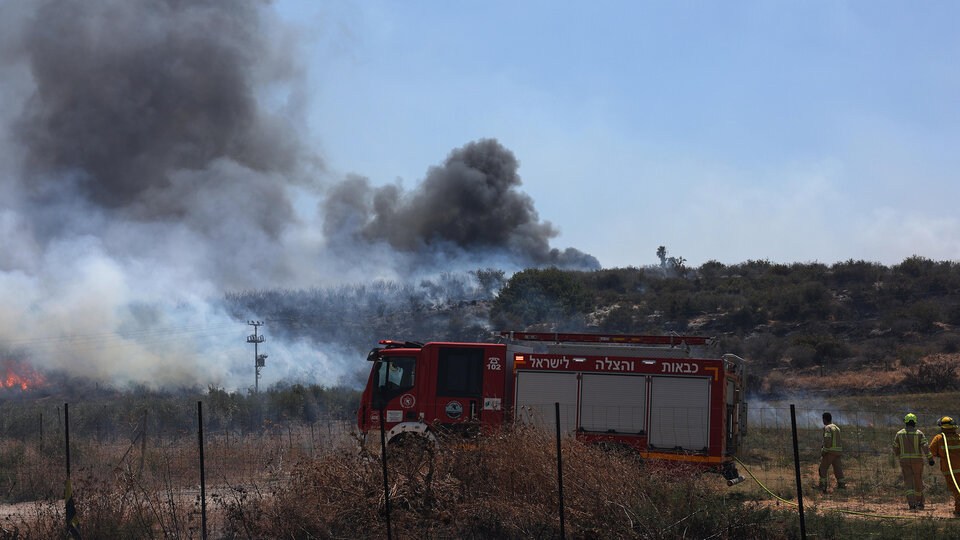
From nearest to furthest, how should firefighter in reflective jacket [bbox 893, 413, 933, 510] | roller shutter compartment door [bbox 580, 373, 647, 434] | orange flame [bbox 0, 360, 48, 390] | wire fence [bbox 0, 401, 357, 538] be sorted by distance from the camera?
wire fence [bbox 0, 401, 357, 538] → firefighter in reflective jacket [bbox 893, 413, 933, 510] → roller shutter compartment door [bbox 580, 373, 647, 434] → orange flame [bbox 0, 360, 48, 390]

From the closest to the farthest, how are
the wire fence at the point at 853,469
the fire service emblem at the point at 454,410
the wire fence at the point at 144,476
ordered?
the wire fence at the point at 144,476 < the wire fence at the point at 853,469 < the fire service emblem at the point at 454,410

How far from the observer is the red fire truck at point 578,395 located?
14.5 meters

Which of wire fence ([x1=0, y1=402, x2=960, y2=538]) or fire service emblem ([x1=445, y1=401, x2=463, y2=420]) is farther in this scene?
fire service emblem ([x1=445, y1=401, x2=463, y2=420])

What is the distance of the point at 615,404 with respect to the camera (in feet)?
48.0

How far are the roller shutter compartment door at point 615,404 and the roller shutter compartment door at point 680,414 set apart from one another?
23 cm

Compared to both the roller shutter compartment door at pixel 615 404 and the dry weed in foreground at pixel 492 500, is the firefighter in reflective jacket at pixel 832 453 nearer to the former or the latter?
the roller shutter compartment door at pixel 615 404

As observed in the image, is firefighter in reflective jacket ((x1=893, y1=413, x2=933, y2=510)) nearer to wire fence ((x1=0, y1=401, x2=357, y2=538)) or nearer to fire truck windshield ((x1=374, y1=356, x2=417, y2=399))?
fire truck windshield ((x1=374, y1=356, x2=417, y2=399))

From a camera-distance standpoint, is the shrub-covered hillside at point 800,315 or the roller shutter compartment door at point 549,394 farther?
the shrub-covered hillside at point 800,315

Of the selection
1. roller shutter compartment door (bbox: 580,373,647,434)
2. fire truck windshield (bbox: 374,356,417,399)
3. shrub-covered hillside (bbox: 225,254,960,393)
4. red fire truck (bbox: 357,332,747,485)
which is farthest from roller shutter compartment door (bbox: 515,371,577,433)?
shrub-covered hillside (bbox: 225,254,960,393)

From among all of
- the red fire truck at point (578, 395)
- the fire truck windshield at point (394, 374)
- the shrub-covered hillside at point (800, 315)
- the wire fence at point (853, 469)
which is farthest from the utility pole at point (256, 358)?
the red fire truck at point (578, 395)

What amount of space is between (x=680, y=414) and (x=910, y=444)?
3.72 metres

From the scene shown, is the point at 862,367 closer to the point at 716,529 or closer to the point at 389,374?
the point at 389,374

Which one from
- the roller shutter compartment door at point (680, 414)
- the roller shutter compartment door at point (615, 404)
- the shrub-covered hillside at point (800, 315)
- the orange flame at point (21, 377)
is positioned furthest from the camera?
the orange flame at point (21, 377)

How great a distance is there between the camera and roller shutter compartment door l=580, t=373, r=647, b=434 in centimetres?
1460
